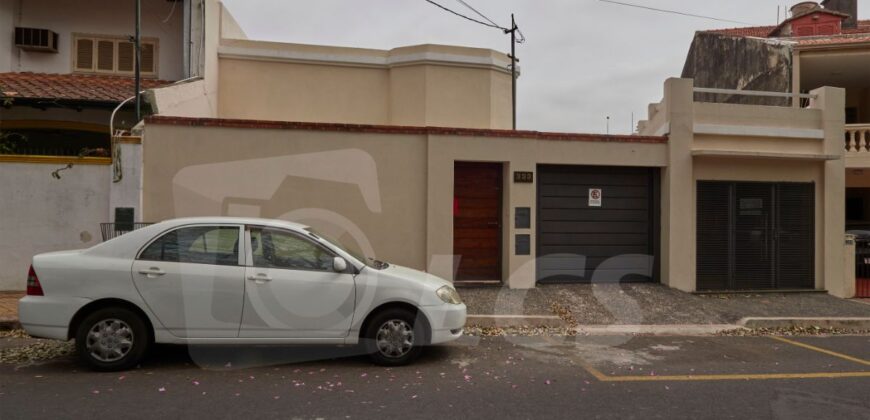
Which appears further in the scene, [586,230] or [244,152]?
[586,230]

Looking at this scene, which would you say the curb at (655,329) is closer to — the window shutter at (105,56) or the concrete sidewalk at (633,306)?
the concrete sidewalk at (633,306)

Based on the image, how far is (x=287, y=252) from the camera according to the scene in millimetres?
5637

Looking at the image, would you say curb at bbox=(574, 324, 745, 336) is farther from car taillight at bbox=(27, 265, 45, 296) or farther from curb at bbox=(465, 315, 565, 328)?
car taillight at bbox=(27, 265, 45, 296)

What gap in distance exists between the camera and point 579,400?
15.4 ft

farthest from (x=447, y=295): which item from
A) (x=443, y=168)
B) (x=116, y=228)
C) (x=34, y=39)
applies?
(x=34, y=39)

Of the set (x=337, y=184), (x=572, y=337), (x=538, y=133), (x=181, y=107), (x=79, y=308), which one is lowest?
(x=572, y=337)

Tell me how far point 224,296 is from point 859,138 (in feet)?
45.2

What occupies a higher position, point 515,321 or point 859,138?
point 859,138

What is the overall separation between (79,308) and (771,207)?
1127cm

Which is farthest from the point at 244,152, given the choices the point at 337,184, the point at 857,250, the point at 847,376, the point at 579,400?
the point at 857,250

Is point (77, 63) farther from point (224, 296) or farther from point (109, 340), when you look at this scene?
point (224, 296)

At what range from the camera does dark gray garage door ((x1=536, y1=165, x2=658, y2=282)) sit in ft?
32.8

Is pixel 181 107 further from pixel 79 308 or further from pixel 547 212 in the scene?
pixel 547 212

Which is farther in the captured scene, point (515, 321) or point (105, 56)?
point (105, 56)
